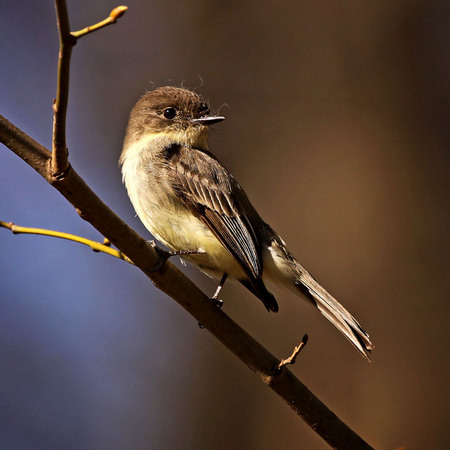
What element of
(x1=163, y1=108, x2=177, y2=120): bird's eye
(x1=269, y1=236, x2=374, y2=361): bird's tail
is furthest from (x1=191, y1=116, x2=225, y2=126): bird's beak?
(x1=269, y1=236, x2=374, y2=361): bird's tail

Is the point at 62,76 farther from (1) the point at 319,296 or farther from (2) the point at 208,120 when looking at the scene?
(2) the point at 208,120

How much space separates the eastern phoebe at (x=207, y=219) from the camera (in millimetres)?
3480

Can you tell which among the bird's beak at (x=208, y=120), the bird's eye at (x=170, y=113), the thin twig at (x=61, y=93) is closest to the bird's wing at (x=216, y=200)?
the bird's beak at (x=208, y=120)

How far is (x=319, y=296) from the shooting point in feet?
11.6

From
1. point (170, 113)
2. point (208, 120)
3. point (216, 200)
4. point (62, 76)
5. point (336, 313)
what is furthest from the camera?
point (170, 113)

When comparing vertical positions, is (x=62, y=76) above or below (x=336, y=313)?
above

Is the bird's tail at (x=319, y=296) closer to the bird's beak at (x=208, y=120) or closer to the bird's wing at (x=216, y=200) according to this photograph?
Answer: the bird's wing at (x=216, y=200)

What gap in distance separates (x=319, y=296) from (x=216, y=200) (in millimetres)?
791

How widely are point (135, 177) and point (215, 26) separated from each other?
3.24m

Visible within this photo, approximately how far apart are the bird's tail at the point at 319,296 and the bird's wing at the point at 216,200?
0.15 m

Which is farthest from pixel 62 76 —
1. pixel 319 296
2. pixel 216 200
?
pixel 319 296

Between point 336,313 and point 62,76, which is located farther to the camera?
point 336,313

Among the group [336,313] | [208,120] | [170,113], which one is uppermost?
[208,120]

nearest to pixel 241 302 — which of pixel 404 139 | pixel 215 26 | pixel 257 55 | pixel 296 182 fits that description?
pixel 296 182
